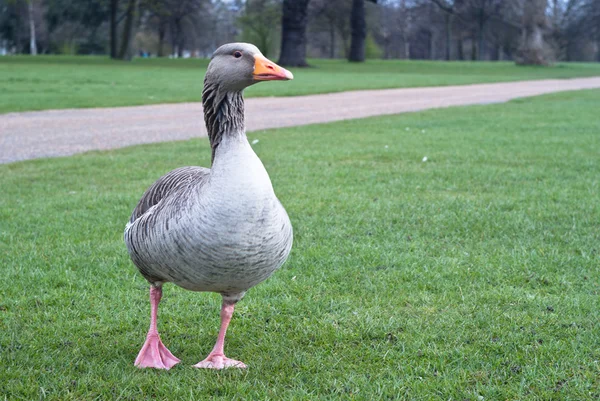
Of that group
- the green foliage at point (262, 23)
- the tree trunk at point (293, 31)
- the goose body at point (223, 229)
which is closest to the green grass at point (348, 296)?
the goose body at point (223, 229)

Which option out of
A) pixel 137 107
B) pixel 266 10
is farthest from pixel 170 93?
pixel 266 10

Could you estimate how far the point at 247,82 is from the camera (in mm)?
Answer: 3344

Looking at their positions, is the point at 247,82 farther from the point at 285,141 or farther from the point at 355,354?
the point at 285,141

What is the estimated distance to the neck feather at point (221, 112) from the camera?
331cm

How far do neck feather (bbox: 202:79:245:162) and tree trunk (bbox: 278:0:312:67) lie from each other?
41532 mm

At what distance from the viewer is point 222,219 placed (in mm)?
3076

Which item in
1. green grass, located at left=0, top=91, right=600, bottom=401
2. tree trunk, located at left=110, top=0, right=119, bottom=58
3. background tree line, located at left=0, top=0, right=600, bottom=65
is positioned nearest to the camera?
green grass, located at left=0, top=91, right=600, bottom=401

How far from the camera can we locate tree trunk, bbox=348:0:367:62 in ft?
169

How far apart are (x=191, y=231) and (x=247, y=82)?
748 mm

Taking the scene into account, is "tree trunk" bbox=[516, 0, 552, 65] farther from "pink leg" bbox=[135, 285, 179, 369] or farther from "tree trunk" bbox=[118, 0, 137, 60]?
"pink leg" bbox=[135, 285, 179, 369]

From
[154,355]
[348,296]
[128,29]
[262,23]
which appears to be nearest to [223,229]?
[154,355]

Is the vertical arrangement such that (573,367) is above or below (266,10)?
below

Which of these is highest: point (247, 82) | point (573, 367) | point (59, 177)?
point (247, 82)

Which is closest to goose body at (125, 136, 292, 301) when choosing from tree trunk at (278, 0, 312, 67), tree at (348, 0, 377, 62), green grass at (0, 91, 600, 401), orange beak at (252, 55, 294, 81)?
orange beak at (252, 55, 294, 81)
